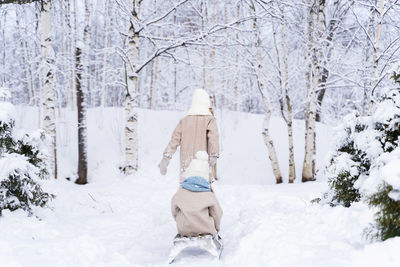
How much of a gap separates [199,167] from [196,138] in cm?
46

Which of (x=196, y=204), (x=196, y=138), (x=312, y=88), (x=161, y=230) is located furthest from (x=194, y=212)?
(x=312, y=88)

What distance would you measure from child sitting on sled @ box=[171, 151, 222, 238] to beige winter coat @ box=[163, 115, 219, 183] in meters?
0.17

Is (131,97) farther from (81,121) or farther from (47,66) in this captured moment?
(47,66)

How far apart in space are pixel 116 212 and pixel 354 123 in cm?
442

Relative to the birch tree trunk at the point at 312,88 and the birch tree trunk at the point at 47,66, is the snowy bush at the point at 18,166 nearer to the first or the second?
the birch tree trunk at the point at 47,66

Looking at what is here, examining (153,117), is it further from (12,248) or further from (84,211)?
(12,248)

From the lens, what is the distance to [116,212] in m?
6.39

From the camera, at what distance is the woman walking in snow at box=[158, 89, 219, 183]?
14.8 feet

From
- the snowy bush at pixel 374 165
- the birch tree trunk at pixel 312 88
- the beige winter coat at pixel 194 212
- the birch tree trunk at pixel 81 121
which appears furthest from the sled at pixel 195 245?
the birch tree trunk at pixel 81 121

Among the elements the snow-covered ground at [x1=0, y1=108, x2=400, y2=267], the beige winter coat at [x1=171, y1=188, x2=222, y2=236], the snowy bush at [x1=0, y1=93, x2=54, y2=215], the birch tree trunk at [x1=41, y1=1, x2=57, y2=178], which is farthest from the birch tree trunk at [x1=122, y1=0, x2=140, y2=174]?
the beige winter coat at [x1=171, y1=188, x2=222, y2=236]

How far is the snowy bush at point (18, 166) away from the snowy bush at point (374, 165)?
3735 millimetres

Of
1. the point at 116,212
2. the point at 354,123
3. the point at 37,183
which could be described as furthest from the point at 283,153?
the point at 37,183

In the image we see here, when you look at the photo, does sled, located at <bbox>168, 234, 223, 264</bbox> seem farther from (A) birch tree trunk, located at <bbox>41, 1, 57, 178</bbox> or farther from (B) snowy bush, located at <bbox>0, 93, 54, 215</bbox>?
(A) birch tree trunk, located at <bbox>41, 1, 57, 178</bbox>

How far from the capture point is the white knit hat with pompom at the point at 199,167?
423cm
